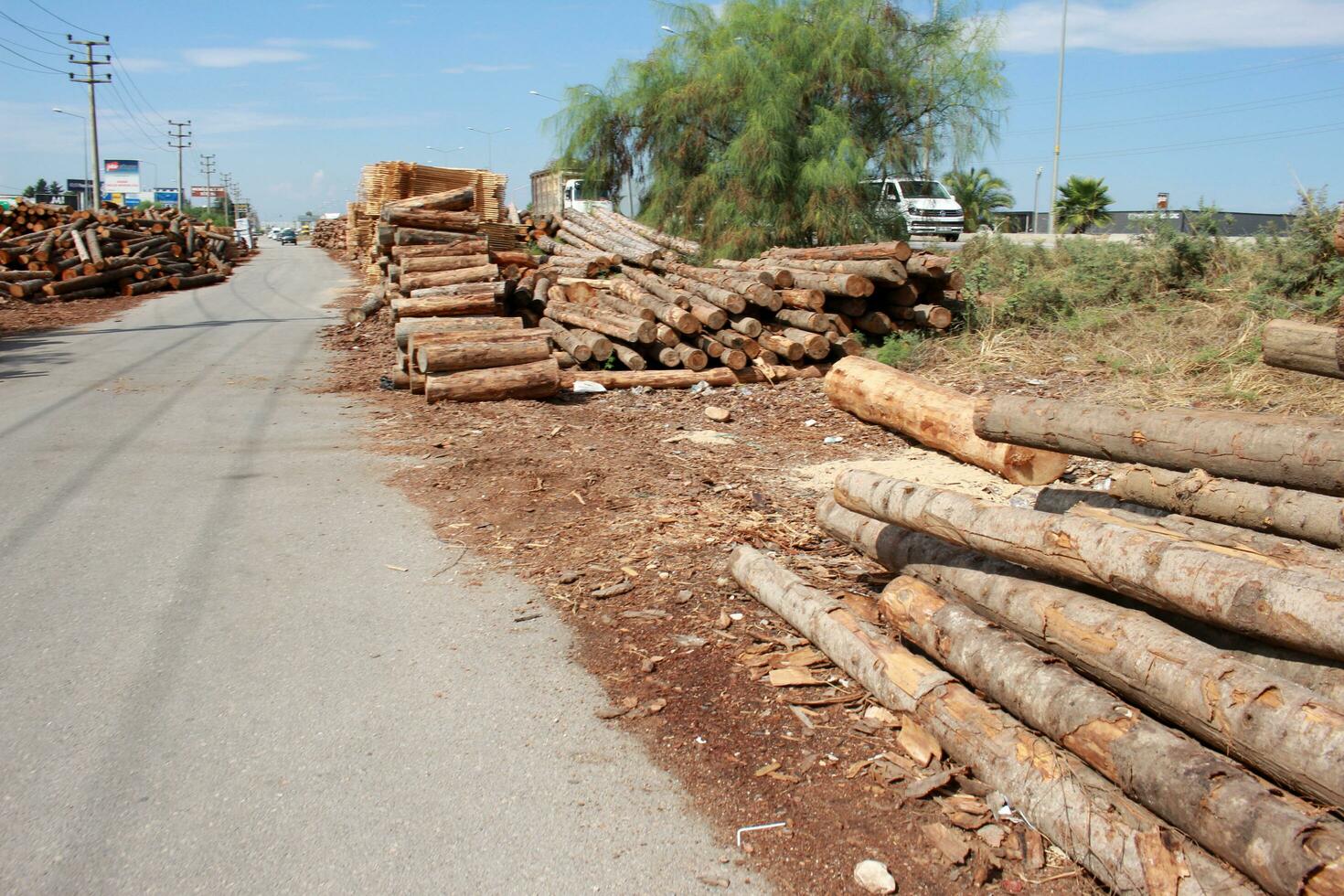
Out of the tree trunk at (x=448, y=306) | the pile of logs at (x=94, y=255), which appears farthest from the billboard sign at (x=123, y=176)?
the tree trunk at (x=448, y=306)

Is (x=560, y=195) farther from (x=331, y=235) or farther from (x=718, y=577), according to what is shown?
(x=331, y=235)

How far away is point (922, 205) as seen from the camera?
23875 mm

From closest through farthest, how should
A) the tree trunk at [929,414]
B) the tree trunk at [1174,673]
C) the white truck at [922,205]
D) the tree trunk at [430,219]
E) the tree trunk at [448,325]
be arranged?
the tree trunk at [1174,673]
the tree trunk at [929,414]
the tree trunk at [448,325]
the tree trunk at [430,219]
the white truck at [922,205]

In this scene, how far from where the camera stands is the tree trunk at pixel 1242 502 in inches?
158

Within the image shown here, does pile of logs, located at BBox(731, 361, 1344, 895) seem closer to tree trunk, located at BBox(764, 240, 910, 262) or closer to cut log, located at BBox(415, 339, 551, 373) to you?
cut log, located at BBox(415, 339, 551, 373)

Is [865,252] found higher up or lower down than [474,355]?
higher up

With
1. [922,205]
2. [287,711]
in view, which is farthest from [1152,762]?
[922,205]

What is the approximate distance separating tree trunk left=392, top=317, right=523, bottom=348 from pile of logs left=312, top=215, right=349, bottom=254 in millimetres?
44568

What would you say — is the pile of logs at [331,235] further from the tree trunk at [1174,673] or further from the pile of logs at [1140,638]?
the tree trunk at [1174,673]

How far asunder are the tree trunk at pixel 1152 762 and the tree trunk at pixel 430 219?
16.6 meters

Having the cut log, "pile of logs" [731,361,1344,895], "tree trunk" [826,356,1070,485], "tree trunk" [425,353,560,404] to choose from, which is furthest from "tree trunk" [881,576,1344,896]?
the cut log

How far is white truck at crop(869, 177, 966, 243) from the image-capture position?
19.4 metres

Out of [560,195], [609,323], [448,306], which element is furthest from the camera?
[560,195]

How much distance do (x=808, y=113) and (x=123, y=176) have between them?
128m
